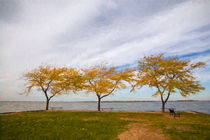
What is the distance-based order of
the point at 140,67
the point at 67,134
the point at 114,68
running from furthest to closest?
the point at 114,68 < the point at 140,67 < the point at 67,134

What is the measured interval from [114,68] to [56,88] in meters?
13.2

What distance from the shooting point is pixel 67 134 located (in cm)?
884

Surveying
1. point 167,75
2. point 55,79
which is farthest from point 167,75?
point 55,79

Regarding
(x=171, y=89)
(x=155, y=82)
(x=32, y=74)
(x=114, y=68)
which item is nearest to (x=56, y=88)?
(x=32, y=74)

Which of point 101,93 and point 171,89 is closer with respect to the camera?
point 171,89

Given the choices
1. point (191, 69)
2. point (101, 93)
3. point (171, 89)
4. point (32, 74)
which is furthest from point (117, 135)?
point (32, 74)

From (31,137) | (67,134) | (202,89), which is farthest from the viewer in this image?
(202,89)

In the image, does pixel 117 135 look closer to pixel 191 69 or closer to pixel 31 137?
pixel 31 137

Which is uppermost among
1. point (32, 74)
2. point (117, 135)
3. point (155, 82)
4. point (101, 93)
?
point (32, 74)

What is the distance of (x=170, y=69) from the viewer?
21.7 meters

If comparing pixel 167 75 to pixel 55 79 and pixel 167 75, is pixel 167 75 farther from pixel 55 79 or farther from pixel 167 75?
pixel 55 79

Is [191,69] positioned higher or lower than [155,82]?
higher

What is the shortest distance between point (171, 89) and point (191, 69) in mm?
5556

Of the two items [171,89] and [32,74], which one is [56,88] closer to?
[32,74]
